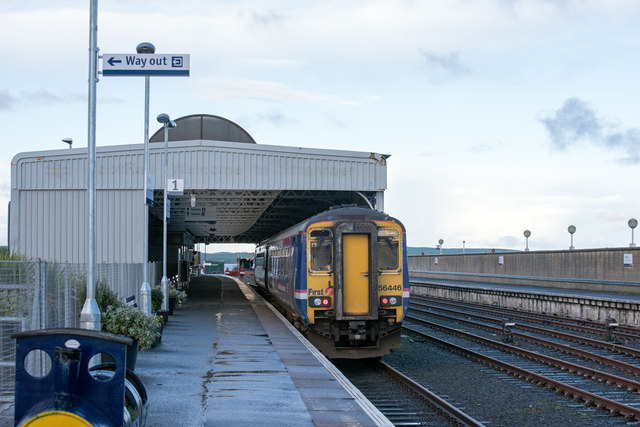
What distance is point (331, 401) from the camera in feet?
29.6

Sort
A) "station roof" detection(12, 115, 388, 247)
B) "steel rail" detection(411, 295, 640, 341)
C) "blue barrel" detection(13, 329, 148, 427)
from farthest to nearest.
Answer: "station roof" detection(12, 115, 388, 247), "steel rail" detection(411, 295, 640, 341), "blue barrel" detection(13, 329, 148, 427)

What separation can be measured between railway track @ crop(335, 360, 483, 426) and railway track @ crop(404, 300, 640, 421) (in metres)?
2.36

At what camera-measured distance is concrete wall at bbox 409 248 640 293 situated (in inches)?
1125

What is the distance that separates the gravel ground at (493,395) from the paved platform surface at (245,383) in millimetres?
2166

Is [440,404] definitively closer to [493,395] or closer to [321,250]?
[493,395]

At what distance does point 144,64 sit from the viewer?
10258 mm

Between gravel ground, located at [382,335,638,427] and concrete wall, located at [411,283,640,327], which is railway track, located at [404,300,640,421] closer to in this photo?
gravel ground, located at [382,335,638,427]

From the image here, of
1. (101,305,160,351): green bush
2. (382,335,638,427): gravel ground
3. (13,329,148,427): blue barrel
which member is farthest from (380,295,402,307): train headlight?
(13,329,148,427): blue barrel

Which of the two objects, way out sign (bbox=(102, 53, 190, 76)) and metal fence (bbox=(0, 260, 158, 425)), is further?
way out sign (bbox=(102, 53, 190, 76))

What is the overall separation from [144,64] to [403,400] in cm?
717

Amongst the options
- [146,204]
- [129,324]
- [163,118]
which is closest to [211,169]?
[163,118]

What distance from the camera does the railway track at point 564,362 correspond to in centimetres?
1081

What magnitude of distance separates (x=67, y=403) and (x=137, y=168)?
20747mm

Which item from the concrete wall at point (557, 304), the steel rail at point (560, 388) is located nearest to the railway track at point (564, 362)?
the steel rail at point (560, 388)
